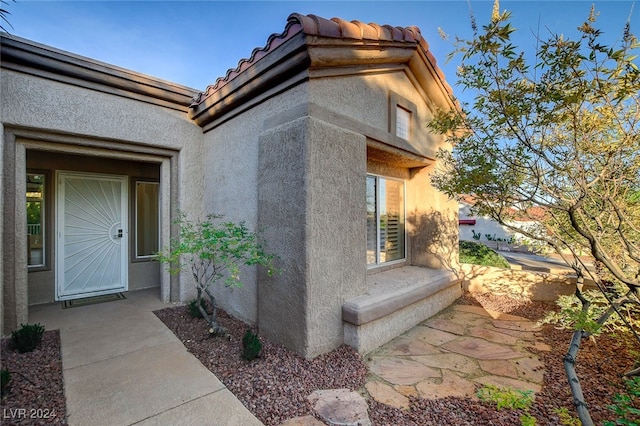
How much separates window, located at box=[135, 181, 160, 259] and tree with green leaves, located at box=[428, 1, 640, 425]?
26.7 ft

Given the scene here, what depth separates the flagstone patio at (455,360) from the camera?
3852mm

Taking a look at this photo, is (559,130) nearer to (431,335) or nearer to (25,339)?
(431,335)

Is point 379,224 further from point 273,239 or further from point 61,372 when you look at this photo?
point 61,372

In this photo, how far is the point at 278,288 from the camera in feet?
15.6

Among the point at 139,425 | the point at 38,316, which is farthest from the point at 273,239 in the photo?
the point at 38,316

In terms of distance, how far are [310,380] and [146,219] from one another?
23.4 ft

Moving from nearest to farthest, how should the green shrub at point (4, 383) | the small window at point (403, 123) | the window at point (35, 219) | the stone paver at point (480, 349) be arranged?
1. the green shrub at point (4, 383)
2. the stone paver at point (480, 349)
3. the small window at point (403, 123)
4. the window at point (35, 219)

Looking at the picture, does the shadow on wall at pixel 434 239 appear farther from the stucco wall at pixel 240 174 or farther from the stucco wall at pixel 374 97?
the stucco wall at pixel 240 174

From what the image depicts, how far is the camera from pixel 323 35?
14.0 feet

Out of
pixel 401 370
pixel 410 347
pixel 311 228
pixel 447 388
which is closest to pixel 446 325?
pixel 410 347

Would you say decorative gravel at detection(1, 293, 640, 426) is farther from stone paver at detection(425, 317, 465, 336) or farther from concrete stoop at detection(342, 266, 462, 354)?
stone paver at detection(425, 317, 465, 336)

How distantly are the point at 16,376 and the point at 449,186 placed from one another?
6.98 meters

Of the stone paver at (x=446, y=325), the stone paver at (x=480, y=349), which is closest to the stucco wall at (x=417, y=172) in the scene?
the stone paver at (x=446, y=325)

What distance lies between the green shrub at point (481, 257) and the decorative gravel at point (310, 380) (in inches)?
148
